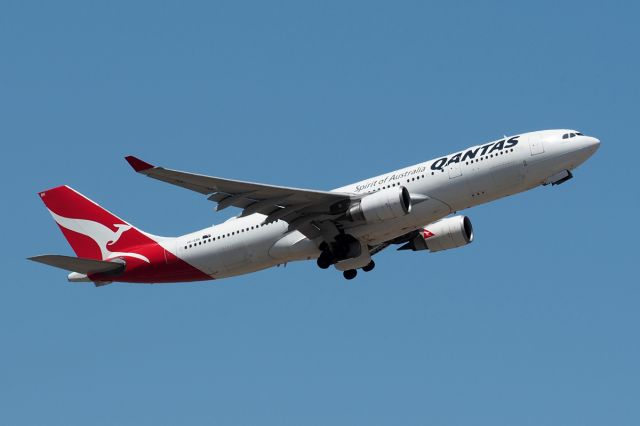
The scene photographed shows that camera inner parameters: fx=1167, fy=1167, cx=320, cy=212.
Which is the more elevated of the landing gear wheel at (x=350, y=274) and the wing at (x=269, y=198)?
the wing at (x=269, y=198)

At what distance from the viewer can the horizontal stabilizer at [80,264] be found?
159 feet

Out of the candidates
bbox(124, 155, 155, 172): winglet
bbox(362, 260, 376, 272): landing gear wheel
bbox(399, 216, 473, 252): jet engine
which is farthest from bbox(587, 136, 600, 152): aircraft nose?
bbox(124, 155, 155, 172): winglet

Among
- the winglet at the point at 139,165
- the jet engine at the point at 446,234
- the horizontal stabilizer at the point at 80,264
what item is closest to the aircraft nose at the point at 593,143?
the jet engine at the point at 446,234

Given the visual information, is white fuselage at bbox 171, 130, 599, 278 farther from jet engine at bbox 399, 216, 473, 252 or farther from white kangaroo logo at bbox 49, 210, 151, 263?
white kangaroo logo at bbox 49, 210, 151, 263

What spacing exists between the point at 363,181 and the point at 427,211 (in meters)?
3.72

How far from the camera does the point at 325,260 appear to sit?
1922 inches

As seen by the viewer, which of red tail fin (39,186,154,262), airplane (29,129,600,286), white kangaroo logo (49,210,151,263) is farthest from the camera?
white kangaroo logo (49,210,151,263)

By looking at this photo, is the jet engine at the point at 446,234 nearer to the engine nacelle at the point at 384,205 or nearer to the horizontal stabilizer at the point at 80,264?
the engine nacelle at the point at 384,205

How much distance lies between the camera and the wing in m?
44.4

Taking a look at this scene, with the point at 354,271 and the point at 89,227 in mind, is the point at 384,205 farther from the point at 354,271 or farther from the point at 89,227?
the point at 89,227

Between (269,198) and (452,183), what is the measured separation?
734 centimetres

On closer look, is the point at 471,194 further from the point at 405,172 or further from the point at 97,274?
the point at 97,274

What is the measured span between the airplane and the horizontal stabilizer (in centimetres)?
5

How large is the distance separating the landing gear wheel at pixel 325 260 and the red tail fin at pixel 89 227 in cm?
807
